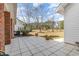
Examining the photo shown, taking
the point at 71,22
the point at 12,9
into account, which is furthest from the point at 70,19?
the point at 12,9

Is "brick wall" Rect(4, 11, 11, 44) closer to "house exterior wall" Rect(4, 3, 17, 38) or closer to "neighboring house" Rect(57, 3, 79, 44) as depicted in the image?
"house exterior wall" Rect(4, 3, 17, 38)

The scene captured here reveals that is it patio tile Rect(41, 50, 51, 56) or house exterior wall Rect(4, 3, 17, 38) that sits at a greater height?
house exterior wall Rect(4, 3, 17, 38)

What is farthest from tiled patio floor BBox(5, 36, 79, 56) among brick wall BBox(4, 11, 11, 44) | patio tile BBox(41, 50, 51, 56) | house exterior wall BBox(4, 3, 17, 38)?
house exterior wall BBox(4, 3, 17, 38)

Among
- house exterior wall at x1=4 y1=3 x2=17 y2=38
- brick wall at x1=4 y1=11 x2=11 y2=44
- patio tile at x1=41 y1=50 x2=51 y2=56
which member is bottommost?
patio tile at x1=41 y1=50 x2=51 y2=56

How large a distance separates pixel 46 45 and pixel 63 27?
0.48m

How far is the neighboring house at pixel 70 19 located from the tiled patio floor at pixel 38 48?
0.17 meters

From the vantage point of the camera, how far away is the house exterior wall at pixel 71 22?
3914 mm

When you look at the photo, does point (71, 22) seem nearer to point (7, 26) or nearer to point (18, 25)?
point (18, 25)

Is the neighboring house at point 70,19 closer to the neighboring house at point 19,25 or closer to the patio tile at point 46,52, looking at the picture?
the patio tile at point 46,52

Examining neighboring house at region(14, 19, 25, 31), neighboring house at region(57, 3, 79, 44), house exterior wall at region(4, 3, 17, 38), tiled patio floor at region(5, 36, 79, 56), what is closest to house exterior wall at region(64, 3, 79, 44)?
neighboring house at region(57, 3, 79, 44)

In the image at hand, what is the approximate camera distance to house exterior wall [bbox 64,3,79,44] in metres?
3.91

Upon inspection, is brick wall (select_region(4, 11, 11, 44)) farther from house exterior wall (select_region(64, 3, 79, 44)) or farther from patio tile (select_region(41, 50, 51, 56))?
house exterior wall (select_region(64, 3, 79, 44))

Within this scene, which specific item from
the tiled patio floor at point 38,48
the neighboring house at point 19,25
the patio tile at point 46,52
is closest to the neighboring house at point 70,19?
the tiled patio floor at point 38,48

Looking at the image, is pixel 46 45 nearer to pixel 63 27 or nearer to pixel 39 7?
pixel 63 27
